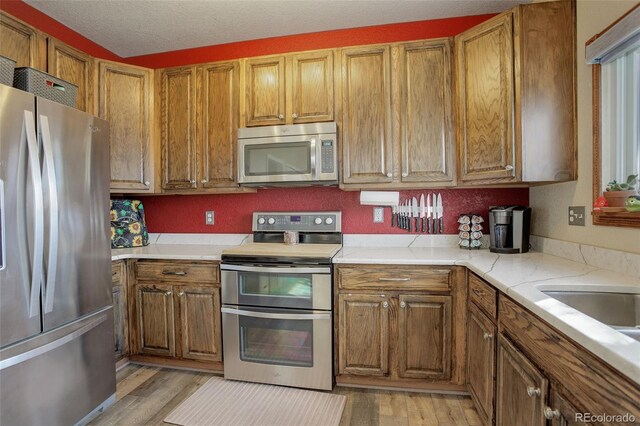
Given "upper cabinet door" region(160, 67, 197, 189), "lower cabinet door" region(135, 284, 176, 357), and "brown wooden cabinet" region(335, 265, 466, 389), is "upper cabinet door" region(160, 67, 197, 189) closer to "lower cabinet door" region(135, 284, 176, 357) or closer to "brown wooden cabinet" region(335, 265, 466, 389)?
"lower cabinet door" region(135, 284, 176, 357)

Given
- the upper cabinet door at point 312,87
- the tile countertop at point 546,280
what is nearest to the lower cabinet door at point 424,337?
the tile countertop at point 546,280

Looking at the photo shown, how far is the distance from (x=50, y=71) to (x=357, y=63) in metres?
2.05

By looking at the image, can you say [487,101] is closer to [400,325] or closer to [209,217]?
[400,325]

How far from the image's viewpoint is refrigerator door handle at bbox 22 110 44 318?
139 cm

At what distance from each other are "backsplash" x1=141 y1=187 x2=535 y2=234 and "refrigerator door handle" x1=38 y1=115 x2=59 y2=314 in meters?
1.32

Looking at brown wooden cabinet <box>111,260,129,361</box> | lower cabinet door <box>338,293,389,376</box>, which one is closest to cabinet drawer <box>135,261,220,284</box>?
brown wooden cabinet <box>111,260,129,361</box>

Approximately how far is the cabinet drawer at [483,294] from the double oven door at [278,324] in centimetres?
84

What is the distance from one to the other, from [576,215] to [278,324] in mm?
1880

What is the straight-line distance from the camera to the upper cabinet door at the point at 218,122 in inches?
93.2

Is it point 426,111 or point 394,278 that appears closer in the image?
point 394,278

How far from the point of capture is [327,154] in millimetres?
2160

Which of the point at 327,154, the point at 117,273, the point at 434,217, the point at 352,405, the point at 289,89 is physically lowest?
the point at 352,405

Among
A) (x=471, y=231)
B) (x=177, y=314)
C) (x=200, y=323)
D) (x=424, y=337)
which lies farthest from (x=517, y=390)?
(x=177, y=314)

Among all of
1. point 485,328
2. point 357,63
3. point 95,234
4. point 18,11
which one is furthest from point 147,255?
point 485,328
